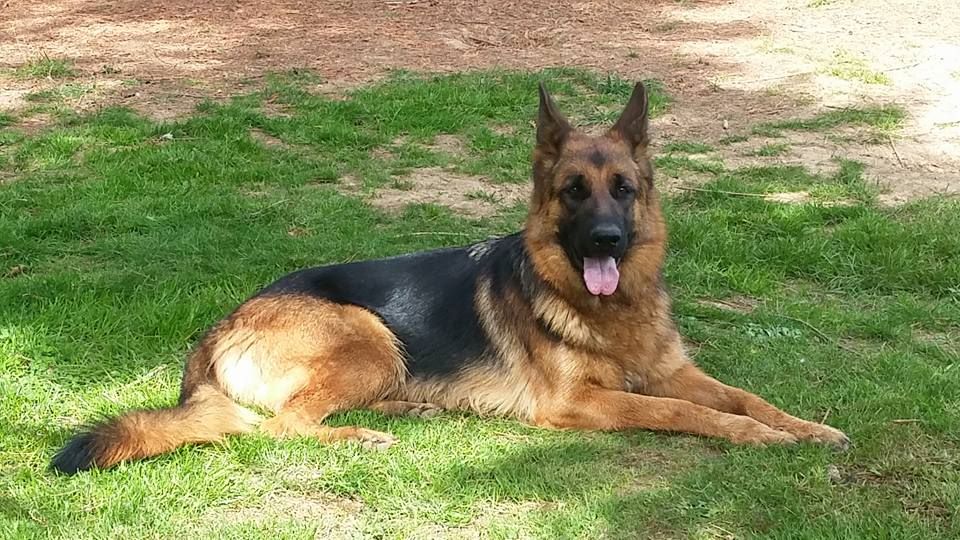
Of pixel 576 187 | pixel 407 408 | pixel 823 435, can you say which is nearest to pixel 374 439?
pixel 407 408

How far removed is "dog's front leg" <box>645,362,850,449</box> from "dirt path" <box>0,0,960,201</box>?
13.8 feet

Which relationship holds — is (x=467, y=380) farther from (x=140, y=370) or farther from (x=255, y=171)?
(x=255, y=171)

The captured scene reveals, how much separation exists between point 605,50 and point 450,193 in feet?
18.1

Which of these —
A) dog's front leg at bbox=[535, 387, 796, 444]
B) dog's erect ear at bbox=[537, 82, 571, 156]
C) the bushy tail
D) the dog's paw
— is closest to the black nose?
dog's erect ear at bbox=[537, 82, 571, 156]

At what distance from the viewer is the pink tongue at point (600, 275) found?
4.61m

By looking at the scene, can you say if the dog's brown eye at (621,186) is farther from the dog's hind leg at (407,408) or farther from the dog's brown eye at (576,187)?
the dog's hind leg at (407,408)

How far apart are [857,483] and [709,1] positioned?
13.1m

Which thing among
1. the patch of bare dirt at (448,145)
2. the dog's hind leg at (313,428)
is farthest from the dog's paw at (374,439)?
the patch of bare dirt at (448,145)

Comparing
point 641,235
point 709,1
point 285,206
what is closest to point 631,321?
point 641,235

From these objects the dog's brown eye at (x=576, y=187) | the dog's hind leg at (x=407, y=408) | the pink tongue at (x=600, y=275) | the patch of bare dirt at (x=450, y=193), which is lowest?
the patch of bare dirt at (x=450, y=193)

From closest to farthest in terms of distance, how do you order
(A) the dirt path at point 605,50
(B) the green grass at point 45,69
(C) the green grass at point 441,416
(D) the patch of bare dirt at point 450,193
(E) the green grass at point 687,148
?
(C) the green grass at point 441,416, (D) the patch of bare dirt at point 450,193, (E) the green grass at point 687,148, (A) the dirt path at point 605,50, (B) the green grass at point 45,69

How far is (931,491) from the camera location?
375cm

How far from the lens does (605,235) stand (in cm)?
445

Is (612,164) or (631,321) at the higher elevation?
(612,164)
